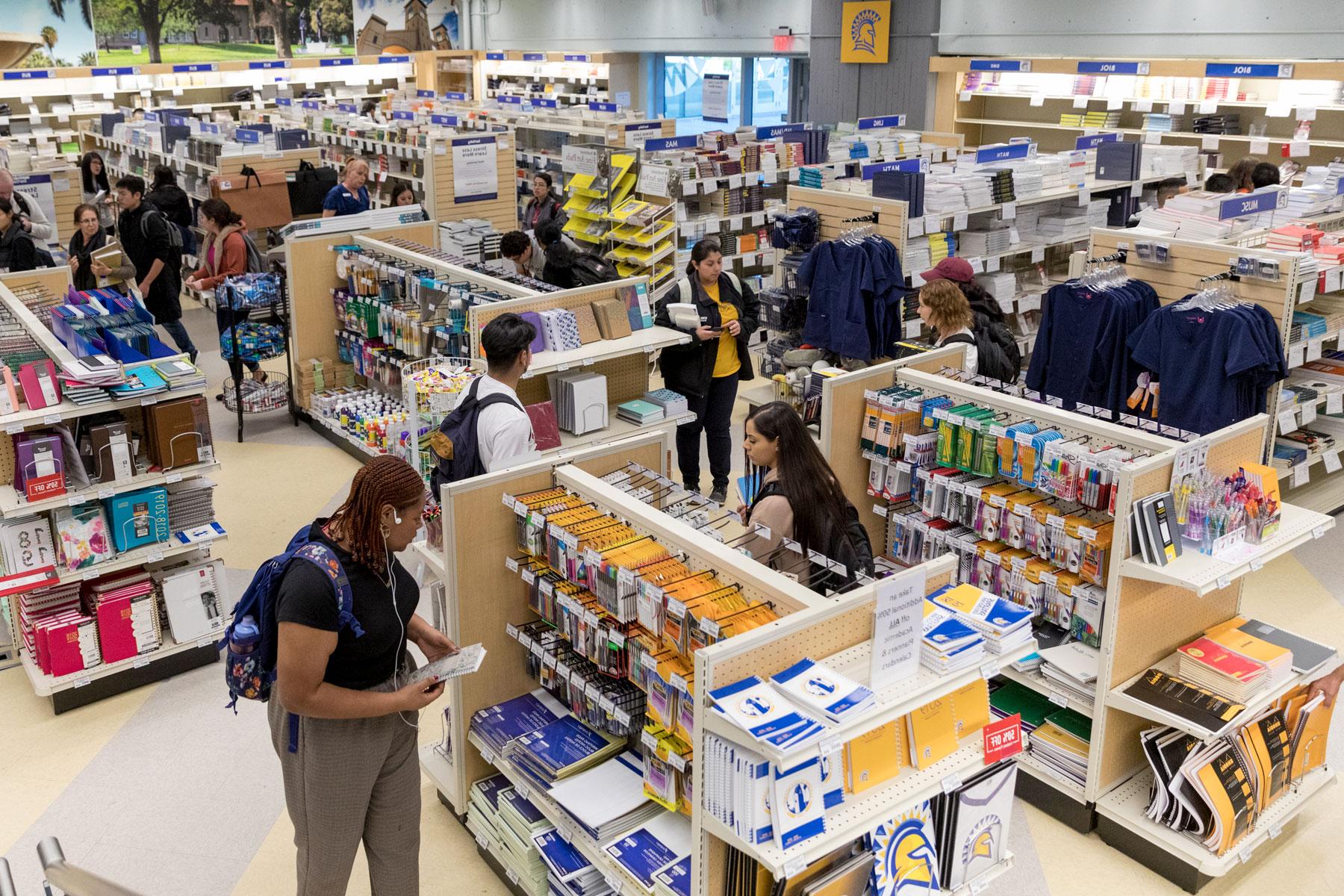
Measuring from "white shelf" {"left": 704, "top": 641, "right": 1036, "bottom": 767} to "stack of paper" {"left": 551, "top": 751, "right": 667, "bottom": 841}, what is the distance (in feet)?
2.61

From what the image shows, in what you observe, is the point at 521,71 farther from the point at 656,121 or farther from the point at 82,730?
the point at 82,730

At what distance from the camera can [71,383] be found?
4.79 metres

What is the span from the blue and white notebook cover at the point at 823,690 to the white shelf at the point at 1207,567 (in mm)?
1476

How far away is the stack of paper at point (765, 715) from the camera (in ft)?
8.27

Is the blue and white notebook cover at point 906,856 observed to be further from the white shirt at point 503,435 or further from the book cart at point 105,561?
the book cart at point 105,561

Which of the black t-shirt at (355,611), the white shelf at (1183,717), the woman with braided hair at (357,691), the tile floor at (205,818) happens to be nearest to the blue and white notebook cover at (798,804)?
the woman with braided hair at (357,691)

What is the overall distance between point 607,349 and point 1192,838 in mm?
3506

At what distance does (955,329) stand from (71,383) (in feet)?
12.9

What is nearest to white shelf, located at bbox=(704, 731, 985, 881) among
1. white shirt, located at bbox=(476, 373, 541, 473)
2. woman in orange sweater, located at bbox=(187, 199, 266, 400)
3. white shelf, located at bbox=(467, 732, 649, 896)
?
white shelf, located at bbox=(467, 732, 649, 896)

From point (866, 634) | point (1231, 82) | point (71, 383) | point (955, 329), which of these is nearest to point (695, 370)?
point (955, 329)

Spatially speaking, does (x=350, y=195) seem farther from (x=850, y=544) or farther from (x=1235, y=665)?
(x=1235, y=665)

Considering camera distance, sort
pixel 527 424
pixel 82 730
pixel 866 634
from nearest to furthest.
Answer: pixel 866 634 → pixel 527 424 → pixel 82 730

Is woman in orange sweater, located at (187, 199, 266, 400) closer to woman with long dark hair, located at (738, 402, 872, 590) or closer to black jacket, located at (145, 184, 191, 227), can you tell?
black jacket, located at (145, 184, 191, 227)

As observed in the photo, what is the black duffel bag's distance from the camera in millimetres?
11000
